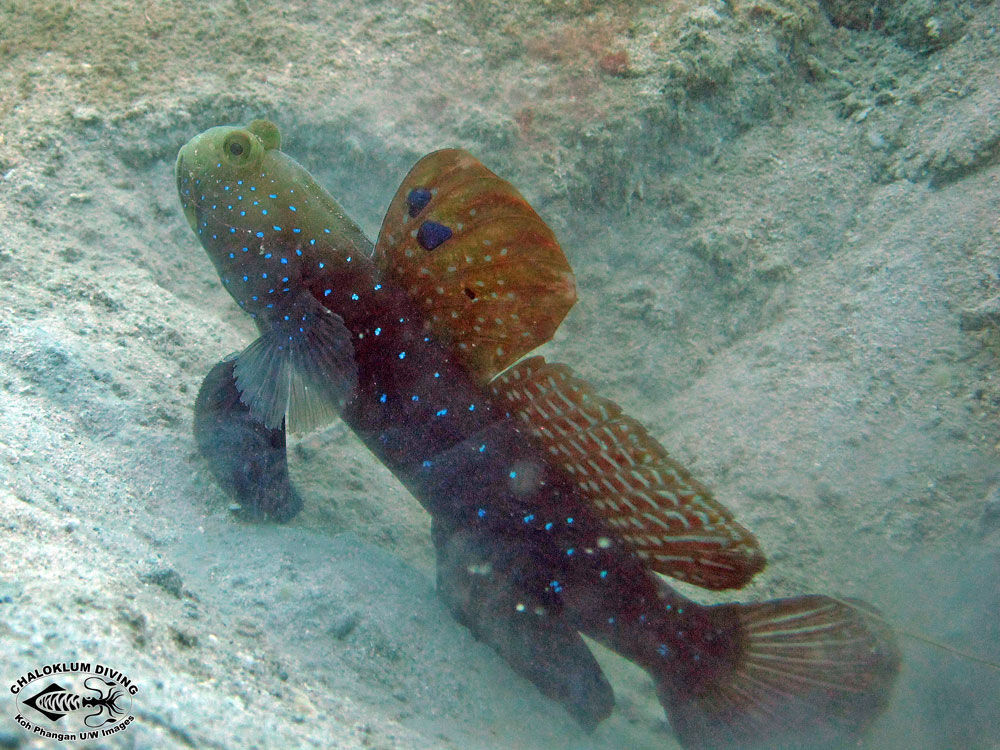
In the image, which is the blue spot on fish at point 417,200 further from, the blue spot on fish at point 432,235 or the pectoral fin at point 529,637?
the pectoral fin at point 529,637

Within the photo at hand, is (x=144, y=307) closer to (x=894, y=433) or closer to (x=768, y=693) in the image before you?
(x=768, y=693)

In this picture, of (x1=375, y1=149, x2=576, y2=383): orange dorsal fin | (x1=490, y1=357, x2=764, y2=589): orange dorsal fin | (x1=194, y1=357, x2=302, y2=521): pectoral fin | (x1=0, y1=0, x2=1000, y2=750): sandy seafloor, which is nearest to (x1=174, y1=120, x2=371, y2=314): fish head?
(x1=375, y1=149, x2=576, y2=383): orange dorsal fin

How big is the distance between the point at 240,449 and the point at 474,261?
1277 mm

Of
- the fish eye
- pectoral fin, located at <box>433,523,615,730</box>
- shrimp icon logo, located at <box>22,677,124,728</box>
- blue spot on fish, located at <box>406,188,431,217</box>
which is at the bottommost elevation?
pectoral fin, located at <box>433,523,615,730</box>

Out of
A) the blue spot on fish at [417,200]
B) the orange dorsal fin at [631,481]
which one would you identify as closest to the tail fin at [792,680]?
the orange dorsal fin at [631,481]

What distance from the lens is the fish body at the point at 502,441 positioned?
7.31ft

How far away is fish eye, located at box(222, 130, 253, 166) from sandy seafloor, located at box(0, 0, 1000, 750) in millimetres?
1055

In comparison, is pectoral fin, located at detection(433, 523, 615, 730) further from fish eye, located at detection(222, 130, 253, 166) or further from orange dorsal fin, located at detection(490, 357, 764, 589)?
fish eye, located at detection(222, 130, 253, 166)

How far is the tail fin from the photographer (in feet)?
7.32

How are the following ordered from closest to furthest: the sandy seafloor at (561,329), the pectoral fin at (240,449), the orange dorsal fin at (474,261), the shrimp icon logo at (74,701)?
the shrimp icon logo at (74,701) → the sandy seafloor at (561,329) → the orange dorsal fin at (474,261) → the pectoral fin at (240,449)

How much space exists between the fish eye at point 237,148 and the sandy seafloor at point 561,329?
3.46 feet

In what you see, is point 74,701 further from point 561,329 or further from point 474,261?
point 561,329

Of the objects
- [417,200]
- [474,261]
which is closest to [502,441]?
[474,261]

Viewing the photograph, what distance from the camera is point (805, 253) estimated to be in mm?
3811
